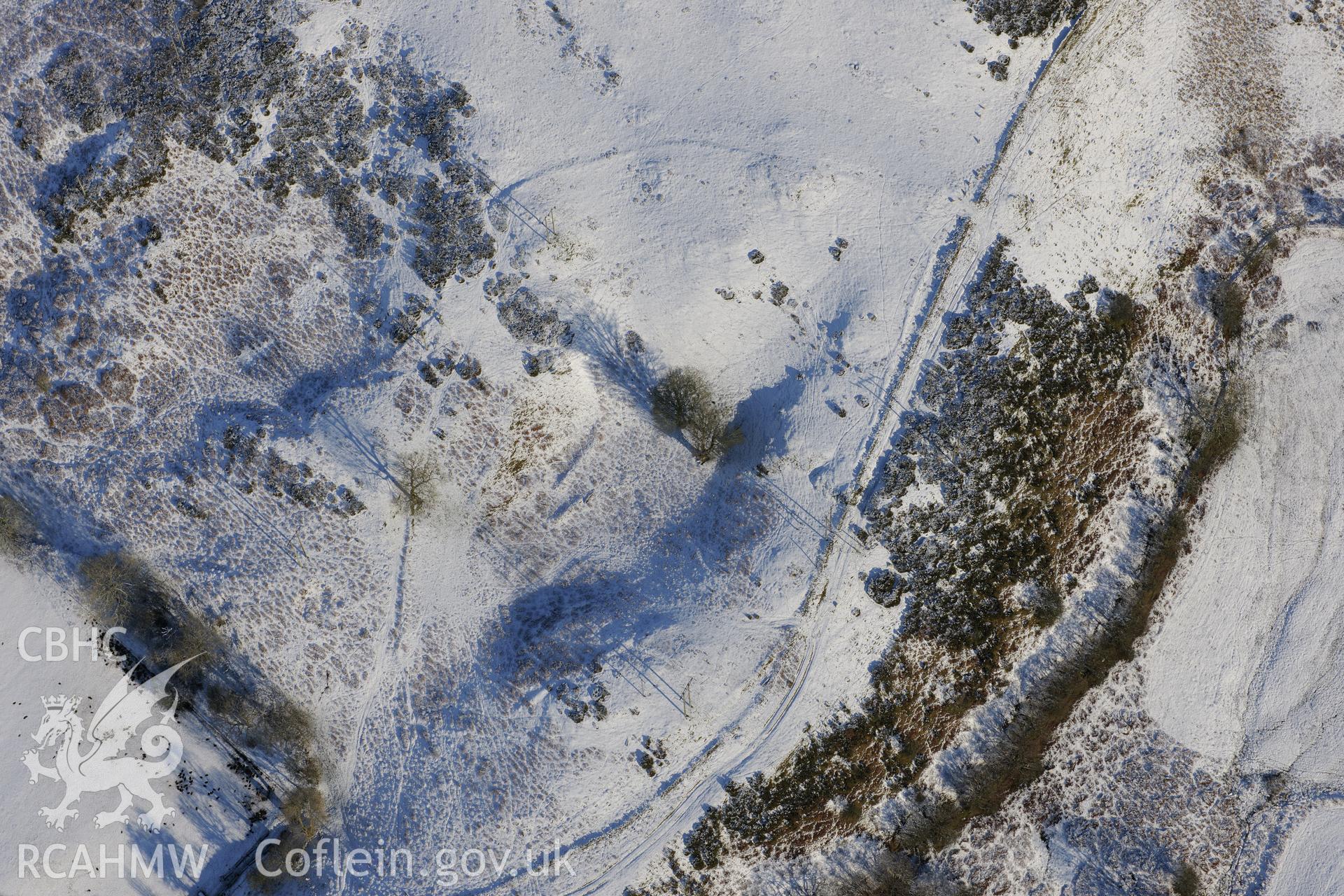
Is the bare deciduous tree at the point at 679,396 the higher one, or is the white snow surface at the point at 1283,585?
the white snow surface at the point at 1283,585

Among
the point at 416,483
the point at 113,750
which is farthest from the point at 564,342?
the point at 113,750

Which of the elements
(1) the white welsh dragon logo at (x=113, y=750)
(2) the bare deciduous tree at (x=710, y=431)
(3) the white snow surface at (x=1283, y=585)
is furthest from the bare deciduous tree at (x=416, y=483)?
(3) the white snow surface at (x=1283, y=585)

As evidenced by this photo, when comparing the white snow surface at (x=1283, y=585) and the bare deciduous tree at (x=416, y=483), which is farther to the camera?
the bare deciduous tree at (x=416, y=483)

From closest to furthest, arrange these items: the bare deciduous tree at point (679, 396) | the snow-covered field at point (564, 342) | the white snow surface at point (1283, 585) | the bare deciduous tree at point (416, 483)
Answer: the white snow surface at point (1283, 585) < the snow-covered field at point (564, 342) < the bare deciduous tree at point (679, 396) < the bare deciduous tree at point (416, 483)

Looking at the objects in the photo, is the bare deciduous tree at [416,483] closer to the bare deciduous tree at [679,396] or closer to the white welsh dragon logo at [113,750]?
the bare deciduous tree at [679,396]

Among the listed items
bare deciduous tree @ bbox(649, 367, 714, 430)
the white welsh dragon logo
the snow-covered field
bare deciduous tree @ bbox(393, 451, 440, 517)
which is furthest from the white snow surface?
the white welsh dragon logo

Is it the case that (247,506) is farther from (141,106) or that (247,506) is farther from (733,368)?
(733,368)

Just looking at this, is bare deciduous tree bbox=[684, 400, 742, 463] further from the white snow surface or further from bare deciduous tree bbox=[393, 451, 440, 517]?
the white snow surface

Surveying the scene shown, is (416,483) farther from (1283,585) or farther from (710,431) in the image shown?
(1283,585)

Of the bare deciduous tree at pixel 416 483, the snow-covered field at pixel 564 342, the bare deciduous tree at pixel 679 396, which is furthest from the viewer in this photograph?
the bare deciduous tree at pixel 416 483

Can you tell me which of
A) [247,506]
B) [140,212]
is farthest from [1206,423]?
[140,212]

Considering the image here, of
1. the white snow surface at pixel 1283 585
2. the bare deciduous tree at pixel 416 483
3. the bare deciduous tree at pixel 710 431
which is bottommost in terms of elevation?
the bare deciduous tree at pixel 416 483
